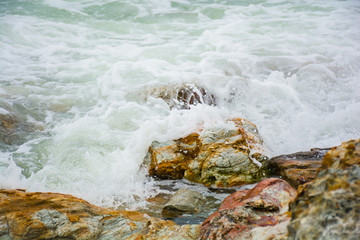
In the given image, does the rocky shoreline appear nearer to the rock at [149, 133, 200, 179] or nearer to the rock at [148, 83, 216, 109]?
the rock at [149, 133, 200, 179]

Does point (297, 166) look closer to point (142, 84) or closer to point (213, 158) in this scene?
point (213, 158)

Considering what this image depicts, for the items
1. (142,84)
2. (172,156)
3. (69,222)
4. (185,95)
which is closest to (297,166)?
(172,156)

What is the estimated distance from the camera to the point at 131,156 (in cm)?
529

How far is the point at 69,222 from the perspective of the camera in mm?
3094

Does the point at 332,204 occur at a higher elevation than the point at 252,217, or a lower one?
higher

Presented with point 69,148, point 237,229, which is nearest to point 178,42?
point 69,148

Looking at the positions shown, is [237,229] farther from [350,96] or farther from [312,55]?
[312,55]

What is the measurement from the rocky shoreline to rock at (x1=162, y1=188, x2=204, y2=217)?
0.04 ft

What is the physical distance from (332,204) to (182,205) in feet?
7.80

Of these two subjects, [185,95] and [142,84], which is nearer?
[185,95]

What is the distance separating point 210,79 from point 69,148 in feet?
12.7

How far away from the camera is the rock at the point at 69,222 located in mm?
2902

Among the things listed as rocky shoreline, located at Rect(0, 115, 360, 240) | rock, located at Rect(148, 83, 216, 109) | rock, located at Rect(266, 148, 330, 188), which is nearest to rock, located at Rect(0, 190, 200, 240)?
rocky shoreline, located at Rect(0, 115, 360, 240)

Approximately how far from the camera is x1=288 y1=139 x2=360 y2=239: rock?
1539 mm
